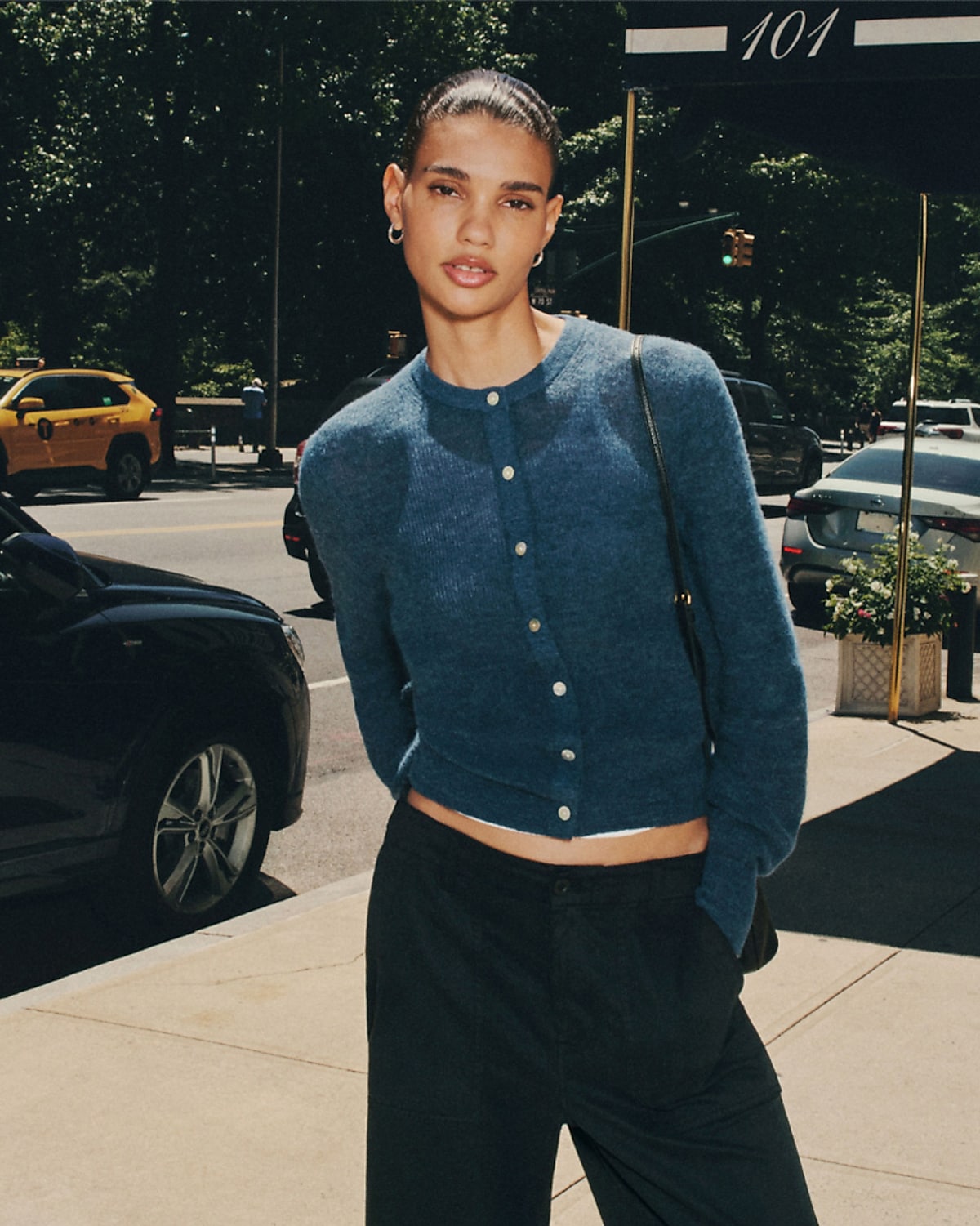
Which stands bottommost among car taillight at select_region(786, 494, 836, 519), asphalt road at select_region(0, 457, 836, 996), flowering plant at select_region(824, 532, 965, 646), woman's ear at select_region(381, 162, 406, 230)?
asphalt road at select_region(0, 457, 836, 996)

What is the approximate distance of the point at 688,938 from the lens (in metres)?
2.06

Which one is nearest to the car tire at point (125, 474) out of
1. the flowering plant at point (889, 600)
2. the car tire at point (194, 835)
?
the flowering plant at point (889, 600)

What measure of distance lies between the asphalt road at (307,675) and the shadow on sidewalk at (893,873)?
180cm

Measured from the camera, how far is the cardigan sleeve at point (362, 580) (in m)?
2.18

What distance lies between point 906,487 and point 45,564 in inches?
195

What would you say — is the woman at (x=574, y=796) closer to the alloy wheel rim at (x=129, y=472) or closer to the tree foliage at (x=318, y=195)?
the alloy wheel rim at (x=129, y=472)

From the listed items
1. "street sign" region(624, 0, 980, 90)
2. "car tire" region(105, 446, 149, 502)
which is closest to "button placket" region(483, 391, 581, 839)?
"street sign" region(624, 0, 980, 90)

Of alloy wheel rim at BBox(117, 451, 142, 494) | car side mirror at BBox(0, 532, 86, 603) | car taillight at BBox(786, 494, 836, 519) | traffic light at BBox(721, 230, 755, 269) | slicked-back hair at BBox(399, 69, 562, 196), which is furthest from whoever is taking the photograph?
traffic light at BBox(721, 230, 755, 269)

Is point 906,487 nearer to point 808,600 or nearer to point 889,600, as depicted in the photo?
point 889,600

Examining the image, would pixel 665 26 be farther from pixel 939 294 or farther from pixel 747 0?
pixel 939 294

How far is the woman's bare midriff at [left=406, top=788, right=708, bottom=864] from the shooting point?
2051mm

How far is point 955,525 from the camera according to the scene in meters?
12.6

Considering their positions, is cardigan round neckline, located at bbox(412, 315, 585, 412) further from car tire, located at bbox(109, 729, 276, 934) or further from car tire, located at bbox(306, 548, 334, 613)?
car tire, located at bbox(306, 548, 334, 613)

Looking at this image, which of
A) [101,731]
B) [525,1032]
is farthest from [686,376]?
[101,731]
